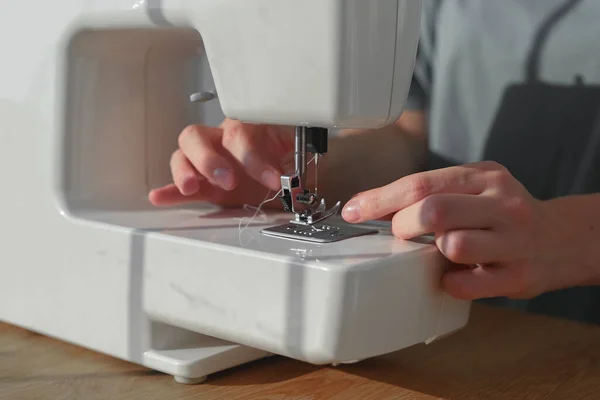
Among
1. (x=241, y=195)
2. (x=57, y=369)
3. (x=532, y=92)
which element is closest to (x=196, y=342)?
(x=57, y=369)

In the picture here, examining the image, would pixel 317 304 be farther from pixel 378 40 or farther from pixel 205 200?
pixel 205 200

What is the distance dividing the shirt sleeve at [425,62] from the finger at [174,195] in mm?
581

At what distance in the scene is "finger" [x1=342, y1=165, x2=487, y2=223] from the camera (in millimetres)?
872

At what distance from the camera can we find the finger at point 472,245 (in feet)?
2.76

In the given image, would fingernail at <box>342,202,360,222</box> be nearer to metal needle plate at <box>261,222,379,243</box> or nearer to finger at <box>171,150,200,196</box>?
metal needle plate at <box>261,222,379,243</box>

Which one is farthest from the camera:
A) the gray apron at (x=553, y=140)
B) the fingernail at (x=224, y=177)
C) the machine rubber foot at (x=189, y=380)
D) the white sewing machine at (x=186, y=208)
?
the gray apron at (x=553, y=140)

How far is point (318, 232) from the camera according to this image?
90cm

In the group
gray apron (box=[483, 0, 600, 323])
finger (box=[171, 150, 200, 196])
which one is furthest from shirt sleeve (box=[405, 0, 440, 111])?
finger (box=[171, 150, 200, 196])

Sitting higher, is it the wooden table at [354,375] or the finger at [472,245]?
the finger at [472,245]

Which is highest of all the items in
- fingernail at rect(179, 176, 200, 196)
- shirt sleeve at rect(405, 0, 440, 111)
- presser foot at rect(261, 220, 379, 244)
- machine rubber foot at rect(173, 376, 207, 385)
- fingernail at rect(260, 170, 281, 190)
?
shirt sleeve at rect(405, 0, 440, 111)

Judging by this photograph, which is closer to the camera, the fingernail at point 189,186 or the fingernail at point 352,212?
the fingernail at point 352,212

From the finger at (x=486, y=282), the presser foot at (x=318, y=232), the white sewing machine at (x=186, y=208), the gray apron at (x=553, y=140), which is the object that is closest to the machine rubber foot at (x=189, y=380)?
the white sewing machine at (x=186, y=208)

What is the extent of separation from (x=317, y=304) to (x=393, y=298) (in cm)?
7

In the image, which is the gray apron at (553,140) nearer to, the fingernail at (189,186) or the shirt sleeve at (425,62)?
the shirt sleeve at (425,62)
